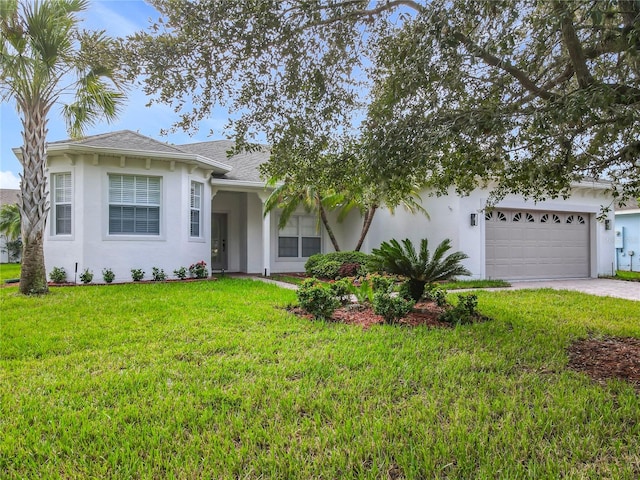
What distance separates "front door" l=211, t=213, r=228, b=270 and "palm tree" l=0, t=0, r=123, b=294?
6483mm

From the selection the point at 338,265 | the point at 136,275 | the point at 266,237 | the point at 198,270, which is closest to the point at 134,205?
the point at 136,275

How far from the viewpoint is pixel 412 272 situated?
23.1 feet

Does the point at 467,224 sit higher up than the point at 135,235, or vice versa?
the point at 467,224

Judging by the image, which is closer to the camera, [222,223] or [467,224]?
[467,224]

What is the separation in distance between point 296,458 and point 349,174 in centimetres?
364

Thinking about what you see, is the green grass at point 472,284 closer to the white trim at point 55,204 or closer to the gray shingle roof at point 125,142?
the gray shingle roof at point 125,142

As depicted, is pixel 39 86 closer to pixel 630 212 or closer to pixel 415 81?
pixel 415 81

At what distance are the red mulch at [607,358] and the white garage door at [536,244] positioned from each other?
25.8 feet

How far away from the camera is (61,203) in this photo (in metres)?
11.0

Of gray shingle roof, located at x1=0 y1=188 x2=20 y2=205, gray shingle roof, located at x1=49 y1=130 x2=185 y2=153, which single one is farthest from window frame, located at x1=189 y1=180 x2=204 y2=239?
gray shingle roof, located at x1=0 y1=188 x2=20 y2=205

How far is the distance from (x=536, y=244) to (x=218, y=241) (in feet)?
39.7

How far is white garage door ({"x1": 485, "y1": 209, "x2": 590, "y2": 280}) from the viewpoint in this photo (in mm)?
13078

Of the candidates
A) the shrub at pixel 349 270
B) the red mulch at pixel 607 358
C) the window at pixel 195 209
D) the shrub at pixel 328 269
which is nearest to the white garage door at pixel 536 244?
the shrub at pixel 349 270

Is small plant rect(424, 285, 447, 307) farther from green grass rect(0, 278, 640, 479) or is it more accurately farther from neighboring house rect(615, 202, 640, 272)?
neighboring house rect(615, 202, 640, 272)
